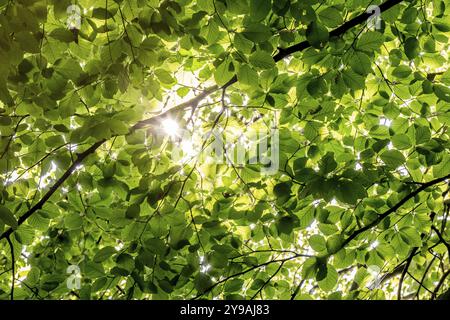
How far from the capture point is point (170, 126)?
8.62ft

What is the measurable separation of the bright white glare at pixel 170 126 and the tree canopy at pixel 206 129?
0.01 m

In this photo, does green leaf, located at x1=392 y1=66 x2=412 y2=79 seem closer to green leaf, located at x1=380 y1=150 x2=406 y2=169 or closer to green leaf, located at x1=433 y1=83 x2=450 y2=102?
green leaf, located at x1=433 y1=83 x2=450 y2=102

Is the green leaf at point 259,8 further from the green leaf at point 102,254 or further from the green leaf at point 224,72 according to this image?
the green leaf at point 102,254

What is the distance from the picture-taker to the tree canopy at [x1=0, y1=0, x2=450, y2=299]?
2.14 meters

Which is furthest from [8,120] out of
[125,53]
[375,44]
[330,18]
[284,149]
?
[375,44]

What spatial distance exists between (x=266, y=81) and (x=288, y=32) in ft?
1.27

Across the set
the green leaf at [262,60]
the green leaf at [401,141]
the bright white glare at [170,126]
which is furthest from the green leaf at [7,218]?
the green leaf at [401,141]

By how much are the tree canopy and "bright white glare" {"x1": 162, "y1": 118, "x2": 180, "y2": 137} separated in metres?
0.01

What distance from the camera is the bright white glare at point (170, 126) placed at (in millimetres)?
2585

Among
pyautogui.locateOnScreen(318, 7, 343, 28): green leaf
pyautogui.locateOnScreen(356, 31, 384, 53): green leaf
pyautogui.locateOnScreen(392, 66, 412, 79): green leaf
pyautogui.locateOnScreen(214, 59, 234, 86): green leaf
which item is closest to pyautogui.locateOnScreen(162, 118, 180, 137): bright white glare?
pyautogui.locateOnScreen(214, 59, 234, 86): green leaf

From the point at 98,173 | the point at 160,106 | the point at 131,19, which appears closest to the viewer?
the point at 131,19

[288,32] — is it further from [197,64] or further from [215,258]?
[215,258]

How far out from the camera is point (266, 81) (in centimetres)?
272

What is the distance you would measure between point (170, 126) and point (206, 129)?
0.60m
